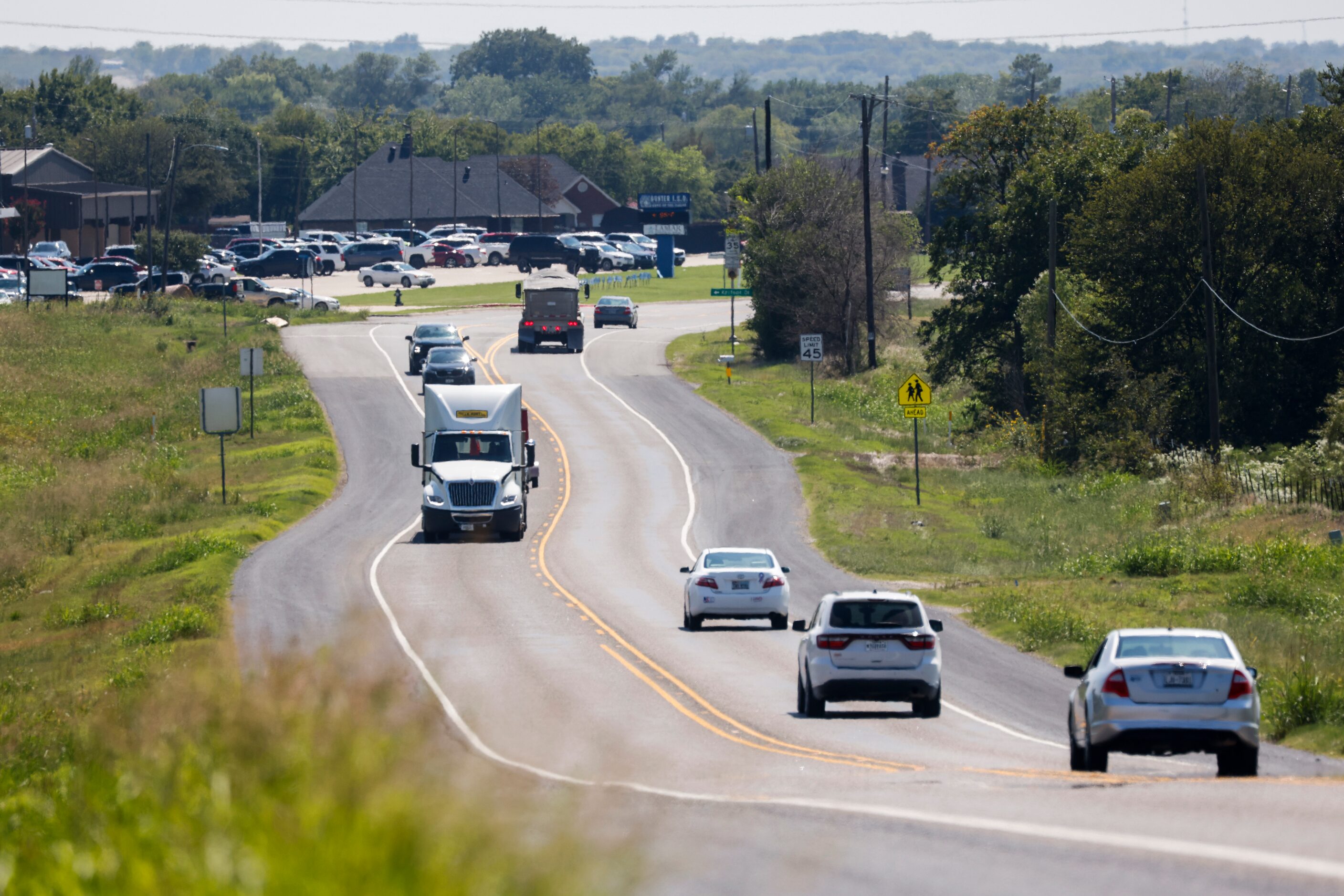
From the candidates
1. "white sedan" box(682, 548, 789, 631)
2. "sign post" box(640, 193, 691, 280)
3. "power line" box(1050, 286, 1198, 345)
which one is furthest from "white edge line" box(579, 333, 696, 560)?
"sign post" box(640, 193, 691, 280)

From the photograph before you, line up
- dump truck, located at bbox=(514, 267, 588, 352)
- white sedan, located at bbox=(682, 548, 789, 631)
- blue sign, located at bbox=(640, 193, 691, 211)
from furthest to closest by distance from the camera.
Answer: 1. blue sign, located at bbox=(640, 193, 691, 211)
2. dump truck, located at bbox=(514, 267, 588, 352)
3. white sedan, located at bbox=(682, 548, 789, 631)

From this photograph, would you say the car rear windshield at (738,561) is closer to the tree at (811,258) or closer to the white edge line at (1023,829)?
the white edge line at (1023,829)

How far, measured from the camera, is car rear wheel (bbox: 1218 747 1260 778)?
1520 centimetres

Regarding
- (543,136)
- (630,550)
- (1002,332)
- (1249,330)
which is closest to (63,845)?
(630,550)

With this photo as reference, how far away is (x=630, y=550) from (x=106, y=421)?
89.9ft

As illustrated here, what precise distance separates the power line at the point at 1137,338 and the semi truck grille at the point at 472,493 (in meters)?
26.8

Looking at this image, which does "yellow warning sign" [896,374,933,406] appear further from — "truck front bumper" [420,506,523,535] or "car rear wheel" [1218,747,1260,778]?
"car rear wheel" [1218,747,1260,778]

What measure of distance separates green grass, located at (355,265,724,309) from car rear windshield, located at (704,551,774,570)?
64788mm

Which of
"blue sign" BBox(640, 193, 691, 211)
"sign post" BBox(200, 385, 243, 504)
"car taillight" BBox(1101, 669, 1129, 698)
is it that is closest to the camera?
"car taillight" BBox(1101, 669, 1129, 698)

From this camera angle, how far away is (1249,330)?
5378 centimetres

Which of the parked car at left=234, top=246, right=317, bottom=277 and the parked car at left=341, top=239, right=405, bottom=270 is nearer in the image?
the parked car at left=234, top=246, right=317, bottom=277

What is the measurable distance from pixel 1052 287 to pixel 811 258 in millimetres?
21158

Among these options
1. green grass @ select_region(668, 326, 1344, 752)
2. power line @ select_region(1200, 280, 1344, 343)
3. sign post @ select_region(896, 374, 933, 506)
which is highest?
power line @ select_region(1200, 280, 1344, 343)

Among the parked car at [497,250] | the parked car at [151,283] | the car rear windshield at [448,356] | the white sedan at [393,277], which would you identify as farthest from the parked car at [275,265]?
the car rear windshield at [448,356]
